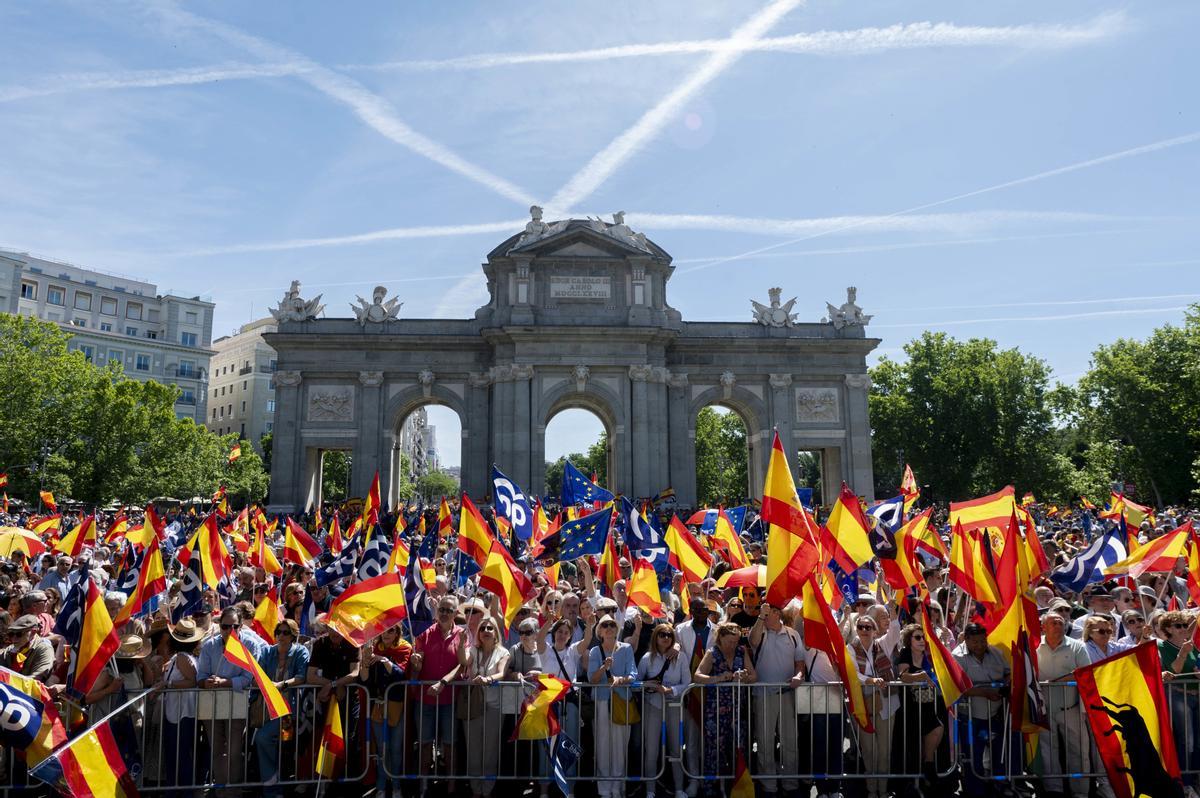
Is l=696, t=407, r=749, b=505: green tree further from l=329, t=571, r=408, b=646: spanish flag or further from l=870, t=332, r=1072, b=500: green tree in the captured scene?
l=329, t=571, r=408, b=646: spanish flag

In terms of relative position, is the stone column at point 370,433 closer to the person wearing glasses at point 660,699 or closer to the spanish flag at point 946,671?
the person wearing glasses at point 660,699

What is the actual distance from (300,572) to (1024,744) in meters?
10.5

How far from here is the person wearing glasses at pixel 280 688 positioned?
28.3 feet

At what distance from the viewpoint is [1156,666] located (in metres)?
7.34

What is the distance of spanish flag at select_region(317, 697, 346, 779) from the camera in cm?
854

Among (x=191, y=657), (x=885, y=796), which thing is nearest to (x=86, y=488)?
(x=191, y=657)

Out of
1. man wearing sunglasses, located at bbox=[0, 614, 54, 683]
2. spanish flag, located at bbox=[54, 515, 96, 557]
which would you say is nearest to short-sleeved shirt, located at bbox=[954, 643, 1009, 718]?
man wearing sunglasses, located at bbox=[0, 614, 54, 683]

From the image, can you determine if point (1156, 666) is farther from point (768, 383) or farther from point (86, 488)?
point (86, 488)

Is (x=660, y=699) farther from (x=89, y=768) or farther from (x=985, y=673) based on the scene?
(x=89, y=768)

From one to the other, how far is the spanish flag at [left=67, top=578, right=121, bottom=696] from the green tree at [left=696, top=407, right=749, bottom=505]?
79356 millimetres

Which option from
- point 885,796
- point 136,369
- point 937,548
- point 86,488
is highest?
point 136,369

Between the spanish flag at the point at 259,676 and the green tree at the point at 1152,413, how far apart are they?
2208 inches

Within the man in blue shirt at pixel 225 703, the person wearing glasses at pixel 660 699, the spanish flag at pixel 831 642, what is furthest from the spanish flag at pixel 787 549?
the man in blue shirt at pixel 225 703

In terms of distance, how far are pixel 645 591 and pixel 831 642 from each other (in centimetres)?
337
